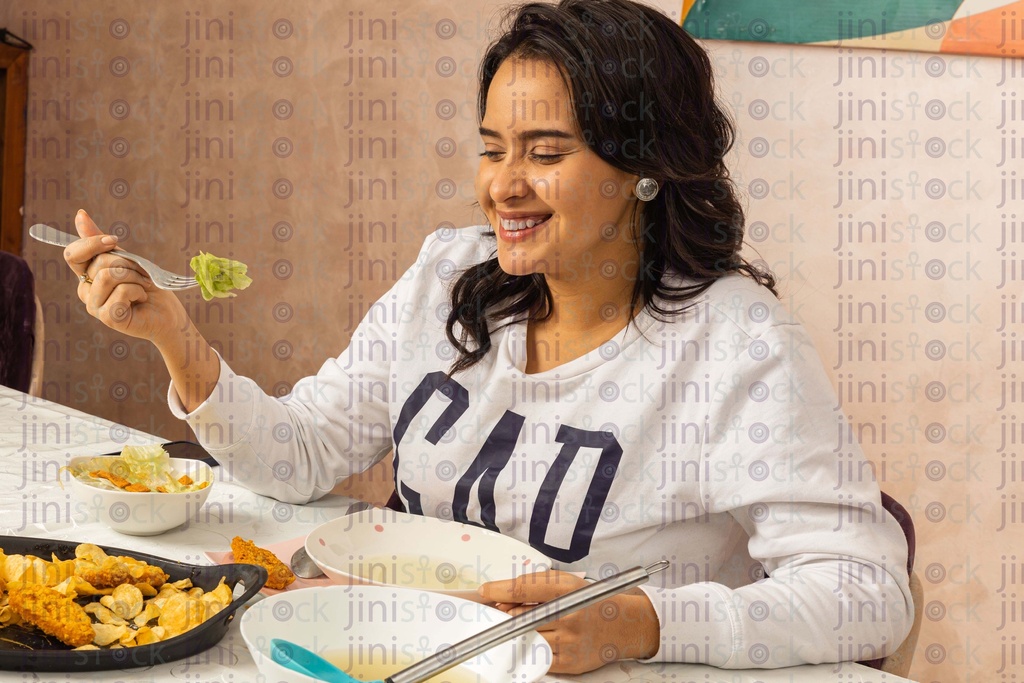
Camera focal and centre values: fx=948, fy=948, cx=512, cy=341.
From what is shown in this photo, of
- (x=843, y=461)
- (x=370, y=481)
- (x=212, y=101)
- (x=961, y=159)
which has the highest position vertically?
(x=212, y=101)

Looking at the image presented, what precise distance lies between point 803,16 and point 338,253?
1.36m

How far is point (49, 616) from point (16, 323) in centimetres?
166

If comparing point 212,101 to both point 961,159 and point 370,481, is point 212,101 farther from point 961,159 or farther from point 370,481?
point 961,159

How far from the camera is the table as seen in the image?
80 centimetres

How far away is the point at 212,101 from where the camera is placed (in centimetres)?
273

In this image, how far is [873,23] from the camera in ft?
6.63

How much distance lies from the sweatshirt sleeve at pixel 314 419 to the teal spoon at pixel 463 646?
0.50 metres

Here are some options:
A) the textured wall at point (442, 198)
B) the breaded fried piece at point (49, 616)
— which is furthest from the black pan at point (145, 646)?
the textured wall at point (442, 198)

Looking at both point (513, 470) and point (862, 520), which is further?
point (513, 470)

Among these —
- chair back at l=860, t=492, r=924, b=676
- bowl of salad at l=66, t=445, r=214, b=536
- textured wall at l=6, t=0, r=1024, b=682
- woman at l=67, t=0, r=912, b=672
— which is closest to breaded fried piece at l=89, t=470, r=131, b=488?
bowl of salad at l=66, t=445, r=214, b=536

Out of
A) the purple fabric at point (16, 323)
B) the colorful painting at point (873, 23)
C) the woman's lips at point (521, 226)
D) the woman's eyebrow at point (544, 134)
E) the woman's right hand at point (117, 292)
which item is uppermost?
the colorful painting at point (873, 23)

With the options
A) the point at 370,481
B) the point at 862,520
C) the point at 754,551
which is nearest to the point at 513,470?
the point at 754,551

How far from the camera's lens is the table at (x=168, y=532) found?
797mm

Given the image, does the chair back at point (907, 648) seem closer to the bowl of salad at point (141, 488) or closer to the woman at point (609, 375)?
the woman at point (609, 375)
